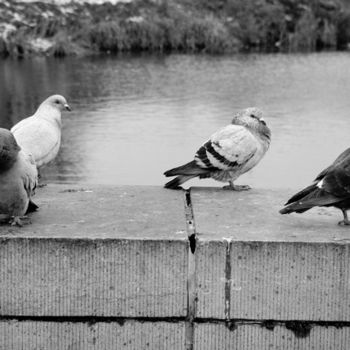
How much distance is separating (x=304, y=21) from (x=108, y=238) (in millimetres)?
56421

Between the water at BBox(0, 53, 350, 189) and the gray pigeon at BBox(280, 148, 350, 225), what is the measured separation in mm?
7619

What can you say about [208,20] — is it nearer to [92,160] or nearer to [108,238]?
[92,160]

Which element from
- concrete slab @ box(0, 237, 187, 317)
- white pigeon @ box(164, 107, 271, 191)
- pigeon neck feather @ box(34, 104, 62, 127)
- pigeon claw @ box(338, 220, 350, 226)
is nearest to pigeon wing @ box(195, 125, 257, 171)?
white pigeon @ box(164, 107, 271, 191)

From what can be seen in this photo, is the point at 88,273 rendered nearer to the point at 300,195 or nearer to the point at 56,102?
the point at 300,195

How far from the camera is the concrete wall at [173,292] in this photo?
412cm

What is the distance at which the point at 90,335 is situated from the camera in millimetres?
4199

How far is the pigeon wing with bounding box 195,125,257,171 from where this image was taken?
19.7 ft

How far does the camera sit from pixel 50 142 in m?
7.08

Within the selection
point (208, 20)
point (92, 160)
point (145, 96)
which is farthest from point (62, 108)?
point (208, 20)

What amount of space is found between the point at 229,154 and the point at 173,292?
6.79 ft

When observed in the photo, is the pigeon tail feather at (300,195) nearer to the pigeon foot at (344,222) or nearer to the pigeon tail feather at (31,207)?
the pigeon foot at (344,222)

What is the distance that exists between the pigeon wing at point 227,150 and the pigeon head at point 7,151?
1.88m

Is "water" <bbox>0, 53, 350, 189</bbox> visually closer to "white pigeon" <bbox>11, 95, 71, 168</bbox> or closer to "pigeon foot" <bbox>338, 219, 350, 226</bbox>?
"white pigeon" <bbox>11, 95, 71, 168</bbox>

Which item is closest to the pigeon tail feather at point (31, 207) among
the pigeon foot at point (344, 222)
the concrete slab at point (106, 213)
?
the concrete slab at point (106, 213)
